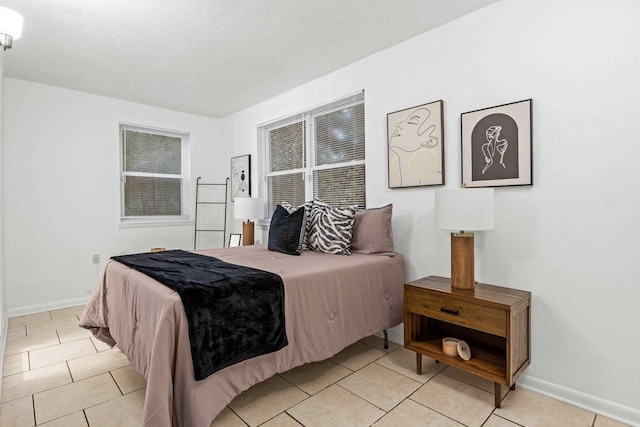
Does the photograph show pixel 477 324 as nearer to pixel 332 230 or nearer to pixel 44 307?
pixel 332 230

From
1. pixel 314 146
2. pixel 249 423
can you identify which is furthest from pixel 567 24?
pixel 249 423

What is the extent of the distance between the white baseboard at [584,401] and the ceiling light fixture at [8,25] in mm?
3814

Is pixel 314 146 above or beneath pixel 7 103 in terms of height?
beneath

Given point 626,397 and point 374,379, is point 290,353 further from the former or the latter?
point 626,397

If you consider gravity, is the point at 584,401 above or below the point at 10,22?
below

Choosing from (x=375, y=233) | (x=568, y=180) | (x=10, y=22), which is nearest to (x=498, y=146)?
(x=568, y=180)

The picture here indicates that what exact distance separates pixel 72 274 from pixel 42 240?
493mm

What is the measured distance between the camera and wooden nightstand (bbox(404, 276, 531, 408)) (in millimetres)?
1791

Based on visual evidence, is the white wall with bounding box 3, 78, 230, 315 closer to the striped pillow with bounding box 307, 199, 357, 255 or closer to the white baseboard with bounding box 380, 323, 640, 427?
the striped pillow with bounding box 307, 199, 357, 255

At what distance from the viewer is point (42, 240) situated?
142 inches

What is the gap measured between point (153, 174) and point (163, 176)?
138mm

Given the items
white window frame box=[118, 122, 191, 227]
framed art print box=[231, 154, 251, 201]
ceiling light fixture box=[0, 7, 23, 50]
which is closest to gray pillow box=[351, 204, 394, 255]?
framed art print box=[231, 154, 251, 201]

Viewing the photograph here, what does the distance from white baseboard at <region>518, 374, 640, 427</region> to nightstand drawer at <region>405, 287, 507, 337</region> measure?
60 centimetres

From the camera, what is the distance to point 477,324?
187 centimetres
